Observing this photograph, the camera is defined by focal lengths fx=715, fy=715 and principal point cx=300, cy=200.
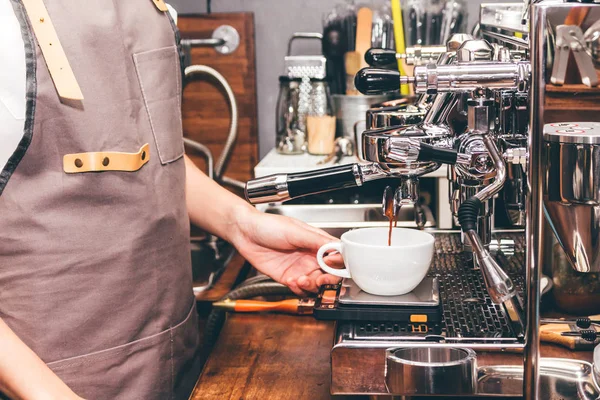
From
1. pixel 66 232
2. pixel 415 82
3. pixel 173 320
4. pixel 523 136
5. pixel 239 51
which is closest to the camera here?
pixel 415 82

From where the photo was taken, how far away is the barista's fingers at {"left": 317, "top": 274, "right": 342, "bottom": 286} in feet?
3.60

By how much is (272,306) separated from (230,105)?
102cm

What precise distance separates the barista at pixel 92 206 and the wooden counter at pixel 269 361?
100 millimetres

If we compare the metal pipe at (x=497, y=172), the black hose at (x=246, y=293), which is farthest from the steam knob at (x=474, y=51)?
the black hose at (x=246, y=293)

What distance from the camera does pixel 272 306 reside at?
4.08 ft

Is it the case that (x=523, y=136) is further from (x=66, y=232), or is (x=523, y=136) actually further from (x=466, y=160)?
(x=66, y=232)

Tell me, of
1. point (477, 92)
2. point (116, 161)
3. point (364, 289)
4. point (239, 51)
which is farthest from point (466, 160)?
point (239, 51)

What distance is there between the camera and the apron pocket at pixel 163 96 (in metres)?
1.08

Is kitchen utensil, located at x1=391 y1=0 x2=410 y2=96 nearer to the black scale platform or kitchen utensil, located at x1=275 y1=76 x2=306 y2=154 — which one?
kitchen utensil, located at x1=275 y1=76 x2=306 y2=154

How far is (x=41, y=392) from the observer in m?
0.80

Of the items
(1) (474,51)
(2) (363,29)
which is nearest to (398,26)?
(2) (363,29)

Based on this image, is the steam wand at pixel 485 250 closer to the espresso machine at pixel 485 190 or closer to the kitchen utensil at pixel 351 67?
the espresso machine at pixel 485 190

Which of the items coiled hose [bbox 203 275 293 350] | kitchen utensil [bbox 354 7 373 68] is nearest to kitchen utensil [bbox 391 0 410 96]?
kitchen utensil [bbox 354 7 373 68]

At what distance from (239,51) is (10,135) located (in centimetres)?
133
